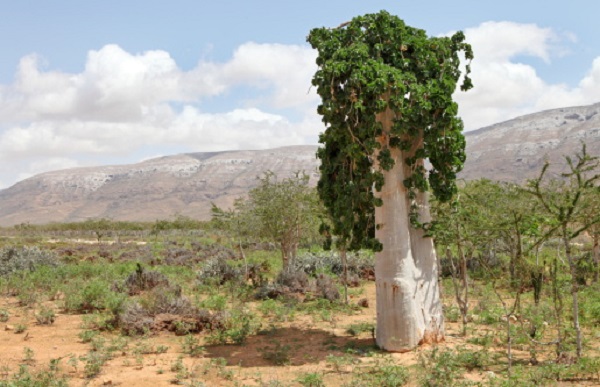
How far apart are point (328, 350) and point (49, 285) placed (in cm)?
1195

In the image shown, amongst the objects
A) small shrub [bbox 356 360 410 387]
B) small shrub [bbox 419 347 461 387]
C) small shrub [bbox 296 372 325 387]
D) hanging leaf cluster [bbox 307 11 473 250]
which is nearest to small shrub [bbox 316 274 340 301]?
hanging leaf cluster [bbox 307 11 473 250]

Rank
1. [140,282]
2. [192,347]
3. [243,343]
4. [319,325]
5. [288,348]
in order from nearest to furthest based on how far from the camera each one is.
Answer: [288,348] < [192,347] < [243,343] < [319,325] < [140,282]

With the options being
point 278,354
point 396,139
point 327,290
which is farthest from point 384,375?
point 327,290

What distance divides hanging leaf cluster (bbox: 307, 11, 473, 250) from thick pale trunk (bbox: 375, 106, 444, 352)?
25 cm

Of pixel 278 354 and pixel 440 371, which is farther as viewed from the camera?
pixel 278 354

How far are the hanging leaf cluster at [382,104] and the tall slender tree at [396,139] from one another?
2 cm

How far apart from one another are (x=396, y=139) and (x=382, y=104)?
92cm

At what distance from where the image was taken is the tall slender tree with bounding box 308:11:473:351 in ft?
29.8

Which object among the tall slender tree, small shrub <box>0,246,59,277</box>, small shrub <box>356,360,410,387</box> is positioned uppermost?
the tall slender tree

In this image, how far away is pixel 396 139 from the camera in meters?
9.47

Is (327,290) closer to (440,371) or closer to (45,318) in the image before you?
(440,371)

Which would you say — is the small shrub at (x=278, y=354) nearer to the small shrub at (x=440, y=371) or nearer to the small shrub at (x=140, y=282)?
the small shrub at (x=440, y=371)

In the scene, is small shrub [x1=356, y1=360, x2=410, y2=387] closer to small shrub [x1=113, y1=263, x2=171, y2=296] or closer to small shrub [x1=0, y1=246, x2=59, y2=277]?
small shrub [x1=113, y1=263, x2=171, y2=296]

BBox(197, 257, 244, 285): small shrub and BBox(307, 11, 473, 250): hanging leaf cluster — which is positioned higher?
BBox(307, 11, 473, 250): hanging leaf cluster
